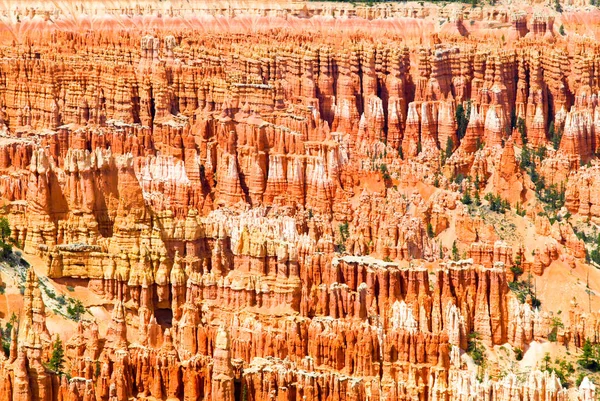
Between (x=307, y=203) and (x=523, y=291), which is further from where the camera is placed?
(x=307, y=203)

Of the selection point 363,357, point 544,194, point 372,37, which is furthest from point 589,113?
point 363,357

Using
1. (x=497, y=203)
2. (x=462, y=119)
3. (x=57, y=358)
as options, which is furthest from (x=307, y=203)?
(x=57, y=358)

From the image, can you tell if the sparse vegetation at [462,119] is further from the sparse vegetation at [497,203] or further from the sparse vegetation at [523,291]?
the sparse vegetation at [523,291]

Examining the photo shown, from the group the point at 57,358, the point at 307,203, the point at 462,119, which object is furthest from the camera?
the point at 462,119

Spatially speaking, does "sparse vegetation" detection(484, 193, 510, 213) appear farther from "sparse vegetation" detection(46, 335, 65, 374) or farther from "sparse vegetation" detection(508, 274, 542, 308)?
"sparse vegetation" detection(46, 335, 65, 374)

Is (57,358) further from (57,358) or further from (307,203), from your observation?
(307,203)

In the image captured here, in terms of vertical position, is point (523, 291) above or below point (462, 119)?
below

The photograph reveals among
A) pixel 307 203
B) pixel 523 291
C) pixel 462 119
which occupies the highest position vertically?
pixel 462 119

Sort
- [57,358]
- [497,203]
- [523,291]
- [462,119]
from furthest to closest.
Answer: [462,119], [497,203], [523,291], [57,358]

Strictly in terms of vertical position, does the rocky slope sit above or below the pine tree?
above

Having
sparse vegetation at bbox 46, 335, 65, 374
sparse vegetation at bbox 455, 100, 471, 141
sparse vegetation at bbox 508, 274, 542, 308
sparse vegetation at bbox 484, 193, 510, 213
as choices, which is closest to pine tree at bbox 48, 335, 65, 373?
sparse vegetation at bbox 46, 335, 65, 374
